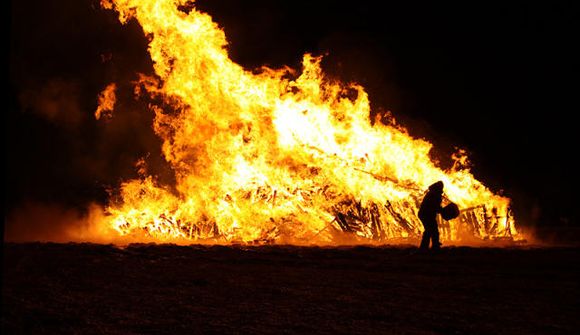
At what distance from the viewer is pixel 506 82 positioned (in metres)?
18.7

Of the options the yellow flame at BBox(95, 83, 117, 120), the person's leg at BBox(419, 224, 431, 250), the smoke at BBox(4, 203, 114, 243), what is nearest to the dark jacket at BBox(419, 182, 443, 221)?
the person's leg at BBox(419, 224, 431, 250)

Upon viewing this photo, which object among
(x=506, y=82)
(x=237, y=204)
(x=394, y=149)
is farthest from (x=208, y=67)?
(x=506, y=82)

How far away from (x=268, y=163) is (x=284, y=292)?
689 cm

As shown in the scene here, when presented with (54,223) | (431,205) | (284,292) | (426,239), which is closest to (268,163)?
(431,205)

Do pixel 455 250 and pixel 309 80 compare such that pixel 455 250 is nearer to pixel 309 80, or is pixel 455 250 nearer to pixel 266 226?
pixel 266 226

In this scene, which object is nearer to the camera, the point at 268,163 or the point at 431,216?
the point at 431,216

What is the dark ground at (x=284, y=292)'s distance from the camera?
15.3ft

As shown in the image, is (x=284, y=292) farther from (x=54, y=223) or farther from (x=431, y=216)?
(x=54, y=223)

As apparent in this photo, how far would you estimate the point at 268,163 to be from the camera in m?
12.8

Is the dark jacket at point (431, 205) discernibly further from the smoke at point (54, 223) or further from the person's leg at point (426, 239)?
the smoke at point (54, 223)

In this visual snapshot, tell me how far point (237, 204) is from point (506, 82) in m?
11.9

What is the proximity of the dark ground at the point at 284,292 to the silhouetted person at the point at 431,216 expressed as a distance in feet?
2.43

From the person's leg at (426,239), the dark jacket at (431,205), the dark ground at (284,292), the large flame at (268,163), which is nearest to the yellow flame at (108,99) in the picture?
the large flame at (268,163)

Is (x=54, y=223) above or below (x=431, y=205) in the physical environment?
below
